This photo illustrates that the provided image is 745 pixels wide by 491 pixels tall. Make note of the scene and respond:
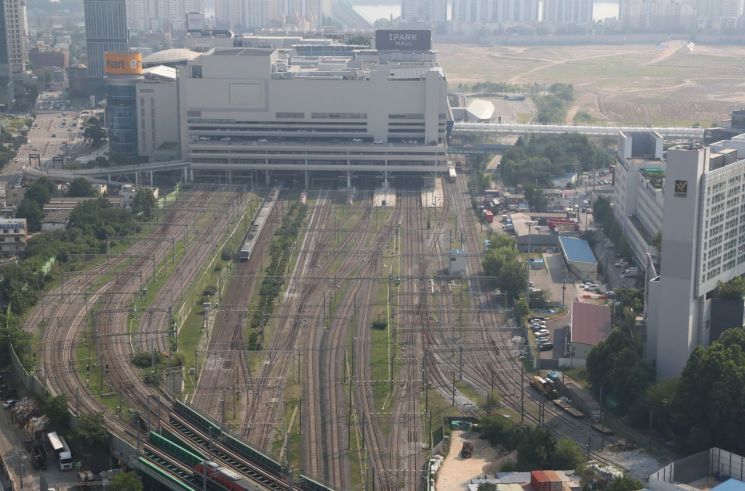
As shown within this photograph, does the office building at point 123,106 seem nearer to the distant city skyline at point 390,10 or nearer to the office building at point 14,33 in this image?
the office building at point 14,33

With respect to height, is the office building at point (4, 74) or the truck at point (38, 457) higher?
the office building at point (4, 74)

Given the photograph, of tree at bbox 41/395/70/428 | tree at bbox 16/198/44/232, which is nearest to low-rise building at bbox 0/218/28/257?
tree at bbox 16/198/44/232

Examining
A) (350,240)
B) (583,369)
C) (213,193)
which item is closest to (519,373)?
(583,369)

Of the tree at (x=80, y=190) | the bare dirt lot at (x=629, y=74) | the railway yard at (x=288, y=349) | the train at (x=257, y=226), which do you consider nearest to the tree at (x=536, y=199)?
the railway yard at (x=288, y=349)

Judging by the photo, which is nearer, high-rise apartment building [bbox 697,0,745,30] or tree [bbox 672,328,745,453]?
tree [bbox 672,328,745,453]

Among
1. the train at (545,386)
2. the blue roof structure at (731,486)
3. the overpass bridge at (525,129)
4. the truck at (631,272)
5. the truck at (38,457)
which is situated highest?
the overpass bridge at (525,129)

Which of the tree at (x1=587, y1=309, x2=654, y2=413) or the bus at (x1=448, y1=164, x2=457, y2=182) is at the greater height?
the tree at (x1=587, y1=309, x2=654, y2=413)

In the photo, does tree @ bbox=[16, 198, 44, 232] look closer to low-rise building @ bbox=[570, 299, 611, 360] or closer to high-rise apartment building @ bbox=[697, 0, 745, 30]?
low-rise building @ bbox=[570, 299, 611, 360]
